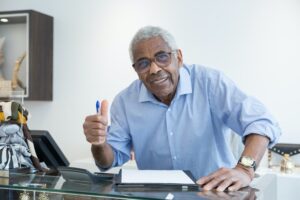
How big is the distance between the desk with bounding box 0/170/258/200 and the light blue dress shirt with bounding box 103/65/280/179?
561 mm

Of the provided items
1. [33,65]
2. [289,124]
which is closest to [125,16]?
[33,65]

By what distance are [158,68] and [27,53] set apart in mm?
2657

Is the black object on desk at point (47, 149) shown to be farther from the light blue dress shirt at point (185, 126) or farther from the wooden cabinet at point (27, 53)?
the wooden cabinet at point (27, 53)

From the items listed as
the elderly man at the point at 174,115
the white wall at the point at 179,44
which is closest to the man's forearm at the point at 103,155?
the elderly man at the point at 174,115

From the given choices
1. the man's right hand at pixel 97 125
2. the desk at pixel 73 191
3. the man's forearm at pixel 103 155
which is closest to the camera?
the desk at pixel 73 191

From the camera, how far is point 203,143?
1524 millimetres

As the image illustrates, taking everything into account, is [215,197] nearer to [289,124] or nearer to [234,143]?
[234,143]

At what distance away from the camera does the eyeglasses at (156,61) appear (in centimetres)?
140

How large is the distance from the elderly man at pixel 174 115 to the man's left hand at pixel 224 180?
31cm

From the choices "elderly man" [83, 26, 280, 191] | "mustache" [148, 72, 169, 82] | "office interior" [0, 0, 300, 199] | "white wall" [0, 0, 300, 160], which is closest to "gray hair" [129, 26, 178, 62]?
"elderly man" [83, 26, 280, 191]

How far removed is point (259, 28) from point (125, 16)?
129 cm

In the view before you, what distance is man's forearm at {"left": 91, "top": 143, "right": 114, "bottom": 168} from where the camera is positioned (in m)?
1.32

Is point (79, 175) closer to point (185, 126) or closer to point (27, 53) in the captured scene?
point (185, 126)

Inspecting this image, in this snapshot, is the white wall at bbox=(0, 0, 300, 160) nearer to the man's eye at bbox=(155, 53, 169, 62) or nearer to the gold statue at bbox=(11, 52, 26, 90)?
the gold statue at bbox=(11, 52, 26, 90)
